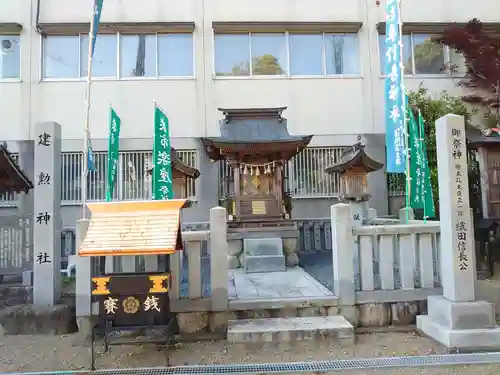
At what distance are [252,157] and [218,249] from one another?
5.47m

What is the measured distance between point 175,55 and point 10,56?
620cm

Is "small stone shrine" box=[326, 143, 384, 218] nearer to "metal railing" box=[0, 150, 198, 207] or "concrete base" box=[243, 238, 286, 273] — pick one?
"concrete base" box=[243, 238, 286, 273]

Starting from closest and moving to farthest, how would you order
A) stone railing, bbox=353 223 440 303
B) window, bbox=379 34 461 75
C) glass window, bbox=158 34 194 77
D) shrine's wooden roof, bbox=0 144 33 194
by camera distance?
stone railing, bbox=353 223 440 303 < shrine's wooden roof, bbox=0 144 33 194 < glass window, bbox=158 34 194 77 < window, bbox=379 34 461 75

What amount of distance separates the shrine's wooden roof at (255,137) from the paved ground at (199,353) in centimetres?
587

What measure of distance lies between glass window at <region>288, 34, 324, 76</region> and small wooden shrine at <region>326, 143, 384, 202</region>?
189 inches

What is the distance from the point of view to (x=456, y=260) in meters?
5.25

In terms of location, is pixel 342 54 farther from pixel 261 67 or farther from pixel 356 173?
pixel 356 173

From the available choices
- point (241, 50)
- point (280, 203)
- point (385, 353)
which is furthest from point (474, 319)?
point (241, 50)

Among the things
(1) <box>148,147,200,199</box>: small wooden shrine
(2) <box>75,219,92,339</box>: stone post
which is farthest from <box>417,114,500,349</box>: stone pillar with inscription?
(1) <box>148,147,200,199</box>: small wooden shrine

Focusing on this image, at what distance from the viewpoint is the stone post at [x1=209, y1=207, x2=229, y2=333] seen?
18.3ft

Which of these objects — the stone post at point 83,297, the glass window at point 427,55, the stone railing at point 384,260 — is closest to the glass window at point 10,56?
the stone post at point 83,297

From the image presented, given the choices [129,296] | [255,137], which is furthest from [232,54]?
[129,296]

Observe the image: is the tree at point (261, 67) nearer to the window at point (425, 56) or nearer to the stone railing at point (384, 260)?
the window at point (425, 56)

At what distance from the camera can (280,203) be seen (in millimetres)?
10766
